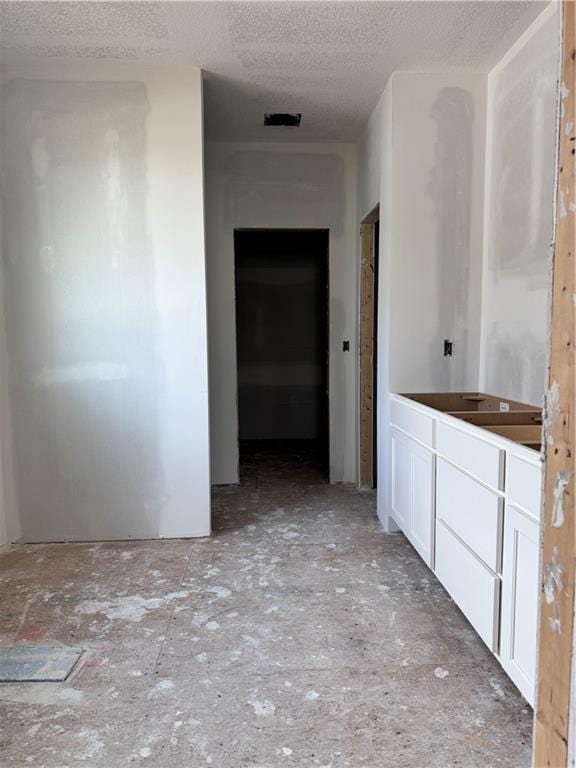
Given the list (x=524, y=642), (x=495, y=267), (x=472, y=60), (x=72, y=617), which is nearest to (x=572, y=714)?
(x=524, y=642)

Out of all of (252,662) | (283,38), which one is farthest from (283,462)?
(283,38)

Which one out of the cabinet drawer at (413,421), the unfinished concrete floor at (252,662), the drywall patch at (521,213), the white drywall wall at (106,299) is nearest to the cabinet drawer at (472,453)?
the cabinet drawer at (413,421)

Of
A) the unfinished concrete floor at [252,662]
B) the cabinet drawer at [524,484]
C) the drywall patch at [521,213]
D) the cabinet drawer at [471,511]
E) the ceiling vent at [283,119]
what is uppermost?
the ceiling vent at [283,119]

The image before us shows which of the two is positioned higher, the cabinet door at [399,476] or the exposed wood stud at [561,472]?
the exposed wood stud at [561,472]

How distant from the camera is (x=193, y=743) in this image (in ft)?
5.60

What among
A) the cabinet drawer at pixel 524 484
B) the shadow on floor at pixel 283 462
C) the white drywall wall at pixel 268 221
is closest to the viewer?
the cabinet drawer at pixel 524 484

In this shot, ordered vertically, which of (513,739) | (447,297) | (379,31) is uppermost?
(379,31)

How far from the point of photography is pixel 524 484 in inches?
67.4

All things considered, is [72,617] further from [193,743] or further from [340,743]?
[340,743]

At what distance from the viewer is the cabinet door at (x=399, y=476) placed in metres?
3.09

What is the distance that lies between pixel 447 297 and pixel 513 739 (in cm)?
242

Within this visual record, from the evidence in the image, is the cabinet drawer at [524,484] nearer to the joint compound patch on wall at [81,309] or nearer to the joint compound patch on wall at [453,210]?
the joint compound patch on wall at [453,210]

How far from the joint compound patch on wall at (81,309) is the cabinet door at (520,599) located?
2.28 meters

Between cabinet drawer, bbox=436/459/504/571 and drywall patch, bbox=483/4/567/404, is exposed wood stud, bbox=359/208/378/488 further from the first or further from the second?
cabinet drawer, bbox=436/459/504/571
